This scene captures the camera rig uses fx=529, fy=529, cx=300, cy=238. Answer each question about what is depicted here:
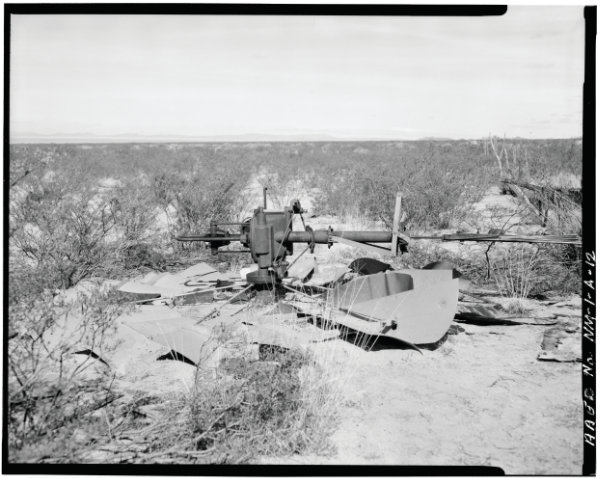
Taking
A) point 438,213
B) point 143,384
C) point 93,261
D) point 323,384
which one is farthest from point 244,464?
point 438,213

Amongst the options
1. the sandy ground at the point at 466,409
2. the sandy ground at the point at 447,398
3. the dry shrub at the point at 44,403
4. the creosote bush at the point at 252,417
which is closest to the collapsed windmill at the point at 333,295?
the sandy ground at the point at 447,398

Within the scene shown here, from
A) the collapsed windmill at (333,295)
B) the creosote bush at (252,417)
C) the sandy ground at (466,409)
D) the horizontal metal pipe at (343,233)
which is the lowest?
the sandy ground at (466,409)

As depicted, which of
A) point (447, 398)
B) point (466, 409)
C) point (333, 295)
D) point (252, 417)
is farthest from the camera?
point (333, 295)

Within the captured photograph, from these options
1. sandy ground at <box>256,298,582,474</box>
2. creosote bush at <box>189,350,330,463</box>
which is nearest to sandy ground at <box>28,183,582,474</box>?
sandy ground at <box>256,298,582,474</box>

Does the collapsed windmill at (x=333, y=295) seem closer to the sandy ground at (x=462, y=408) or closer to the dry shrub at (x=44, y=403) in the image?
→ the sandy ground at (x=462, y=408)

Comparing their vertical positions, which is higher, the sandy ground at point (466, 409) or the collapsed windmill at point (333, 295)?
the collapsed windmill at point (333, 295)

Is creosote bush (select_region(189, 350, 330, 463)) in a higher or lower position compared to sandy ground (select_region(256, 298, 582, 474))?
higher

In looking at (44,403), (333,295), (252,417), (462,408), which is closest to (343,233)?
(333,295)

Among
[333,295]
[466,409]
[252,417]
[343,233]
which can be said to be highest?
[343,233]

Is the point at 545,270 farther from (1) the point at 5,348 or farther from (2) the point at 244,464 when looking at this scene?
(1) the point at 5,348

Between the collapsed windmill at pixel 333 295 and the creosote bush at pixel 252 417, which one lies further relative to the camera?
the collapsed windmill at pixel 333 295

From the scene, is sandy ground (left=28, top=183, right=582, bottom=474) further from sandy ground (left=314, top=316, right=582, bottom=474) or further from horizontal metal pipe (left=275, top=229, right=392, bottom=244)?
horizontal metal pipe (left=275, top=229, right=392, bottom=244)

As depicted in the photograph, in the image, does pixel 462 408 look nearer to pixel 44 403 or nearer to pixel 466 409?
pixel 466 409
